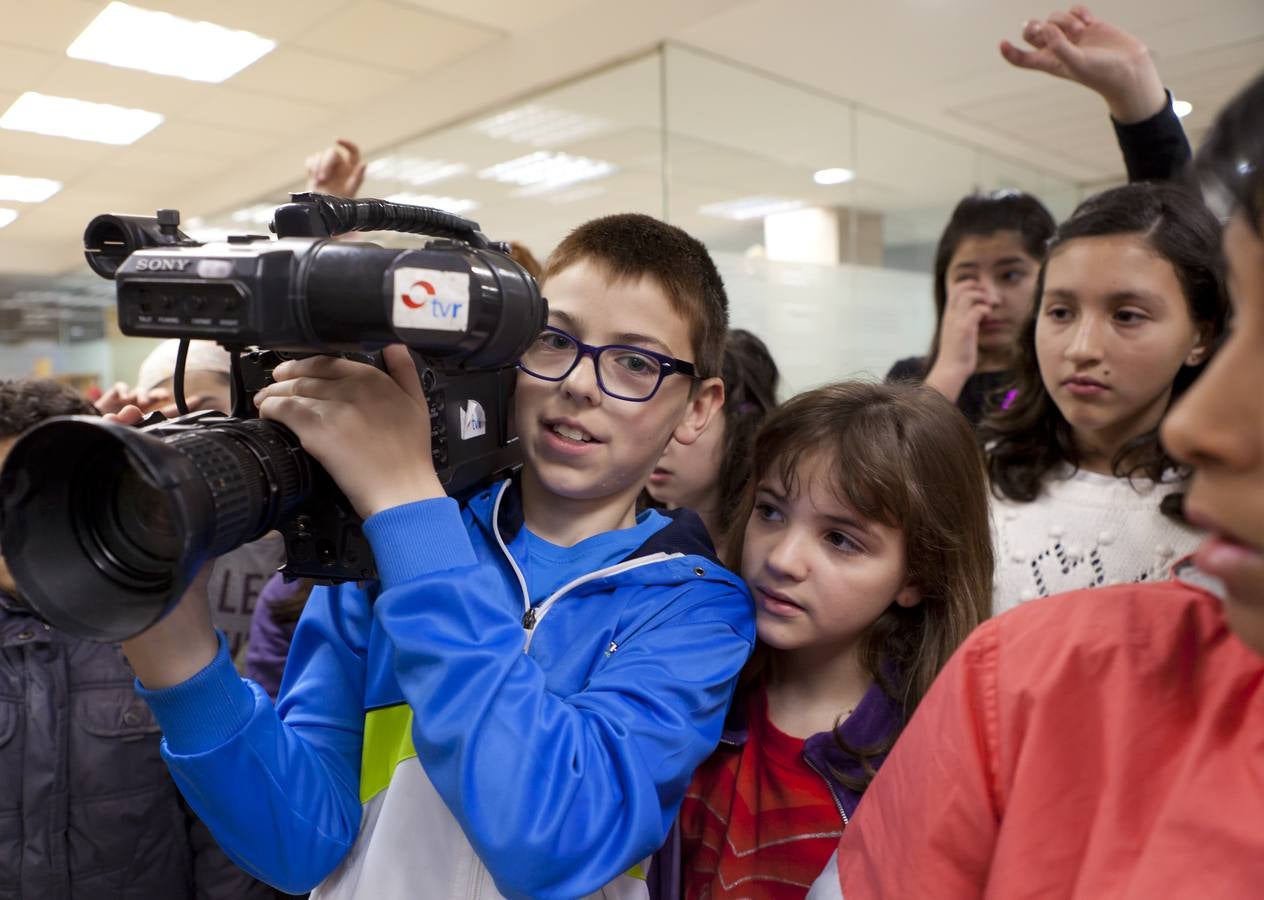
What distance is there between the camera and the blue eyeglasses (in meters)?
0.86

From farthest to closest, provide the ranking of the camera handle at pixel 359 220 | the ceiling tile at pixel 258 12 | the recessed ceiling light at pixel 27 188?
the recessed ceiling light at pixel 27 188 < the ceiling tile at pixel 258 12 < the camera handle at pixel 359 220

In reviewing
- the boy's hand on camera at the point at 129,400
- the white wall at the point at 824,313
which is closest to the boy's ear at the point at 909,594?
the boy's hand on camera at the point at 129,400

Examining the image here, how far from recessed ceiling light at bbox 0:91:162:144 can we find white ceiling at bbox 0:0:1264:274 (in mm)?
86

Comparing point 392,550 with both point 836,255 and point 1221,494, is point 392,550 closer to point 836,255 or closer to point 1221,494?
point 1221,494

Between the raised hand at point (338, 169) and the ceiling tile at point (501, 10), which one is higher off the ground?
the ceiling tile at point (501, 10)

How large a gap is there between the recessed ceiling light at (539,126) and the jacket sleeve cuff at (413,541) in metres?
3.11

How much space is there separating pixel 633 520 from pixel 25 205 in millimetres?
5424

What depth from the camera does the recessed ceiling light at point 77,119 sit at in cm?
374

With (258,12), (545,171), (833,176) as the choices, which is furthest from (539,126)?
(833,176)

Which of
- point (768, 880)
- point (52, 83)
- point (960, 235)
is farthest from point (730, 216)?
point (768, 880)

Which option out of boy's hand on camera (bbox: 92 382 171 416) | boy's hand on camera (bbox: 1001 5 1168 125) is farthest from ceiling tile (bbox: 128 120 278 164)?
boy's hand on camera (bbox: 1001 5 1168 125)

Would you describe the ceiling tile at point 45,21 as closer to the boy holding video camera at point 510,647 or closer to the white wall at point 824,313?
the white wall at point 824,313

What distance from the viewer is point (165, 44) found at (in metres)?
3.37

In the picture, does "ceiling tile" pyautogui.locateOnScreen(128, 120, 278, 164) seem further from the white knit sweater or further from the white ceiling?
the white knit sweater
